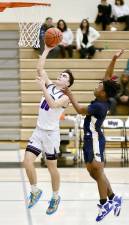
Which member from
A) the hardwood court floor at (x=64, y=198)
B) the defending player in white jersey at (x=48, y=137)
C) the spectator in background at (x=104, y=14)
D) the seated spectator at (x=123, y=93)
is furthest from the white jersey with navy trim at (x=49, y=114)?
the spectator in background at (x=104, y=14)

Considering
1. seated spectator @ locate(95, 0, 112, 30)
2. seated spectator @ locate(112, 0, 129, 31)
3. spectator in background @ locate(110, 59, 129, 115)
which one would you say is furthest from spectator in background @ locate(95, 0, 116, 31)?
spectator in background @ locate(110, 59, 129, 115)

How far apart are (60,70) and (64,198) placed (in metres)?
8.10

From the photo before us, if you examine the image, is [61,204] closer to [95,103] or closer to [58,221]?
[58,221]

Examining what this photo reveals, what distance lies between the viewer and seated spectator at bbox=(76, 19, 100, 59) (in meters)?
16.9

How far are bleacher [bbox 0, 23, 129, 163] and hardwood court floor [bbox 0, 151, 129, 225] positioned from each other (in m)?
4.11

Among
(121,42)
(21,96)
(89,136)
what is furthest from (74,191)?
(121,42)

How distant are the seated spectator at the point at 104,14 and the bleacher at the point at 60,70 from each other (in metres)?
0.73

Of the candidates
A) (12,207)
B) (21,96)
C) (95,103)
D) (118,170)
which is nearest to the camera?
(95,103)

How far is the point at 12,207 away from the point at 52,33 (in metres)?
2.41

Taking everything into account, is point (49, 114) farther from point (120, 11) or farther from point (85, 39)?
point (120, 11)

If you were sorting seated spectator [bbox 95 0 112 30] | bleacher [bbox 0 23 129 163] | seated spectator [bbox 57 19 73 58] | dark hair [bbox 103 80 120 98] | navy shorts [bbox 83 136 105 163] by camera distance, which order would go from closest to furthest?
1. dark hair [bbox 103 80 120 98]
2. navy shorts [bbox 83 136 105 163]
3. bleacher [bbox 0 23 129 163]
4. seated spectator [bbox 57 19 73 58]
5. seated spectator [bbox 95 0 112 30]

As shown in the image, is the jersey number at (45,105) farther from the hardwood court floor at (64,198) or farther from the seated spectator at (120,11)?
the seated spectator at (120,11)

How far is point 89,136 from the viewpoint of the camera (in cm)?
745

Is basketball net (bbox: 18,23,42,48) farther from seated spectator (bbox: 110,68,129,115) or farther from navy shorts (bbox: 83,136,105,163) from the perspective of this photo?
seated spectator (bbox: 110,68,129,115)
